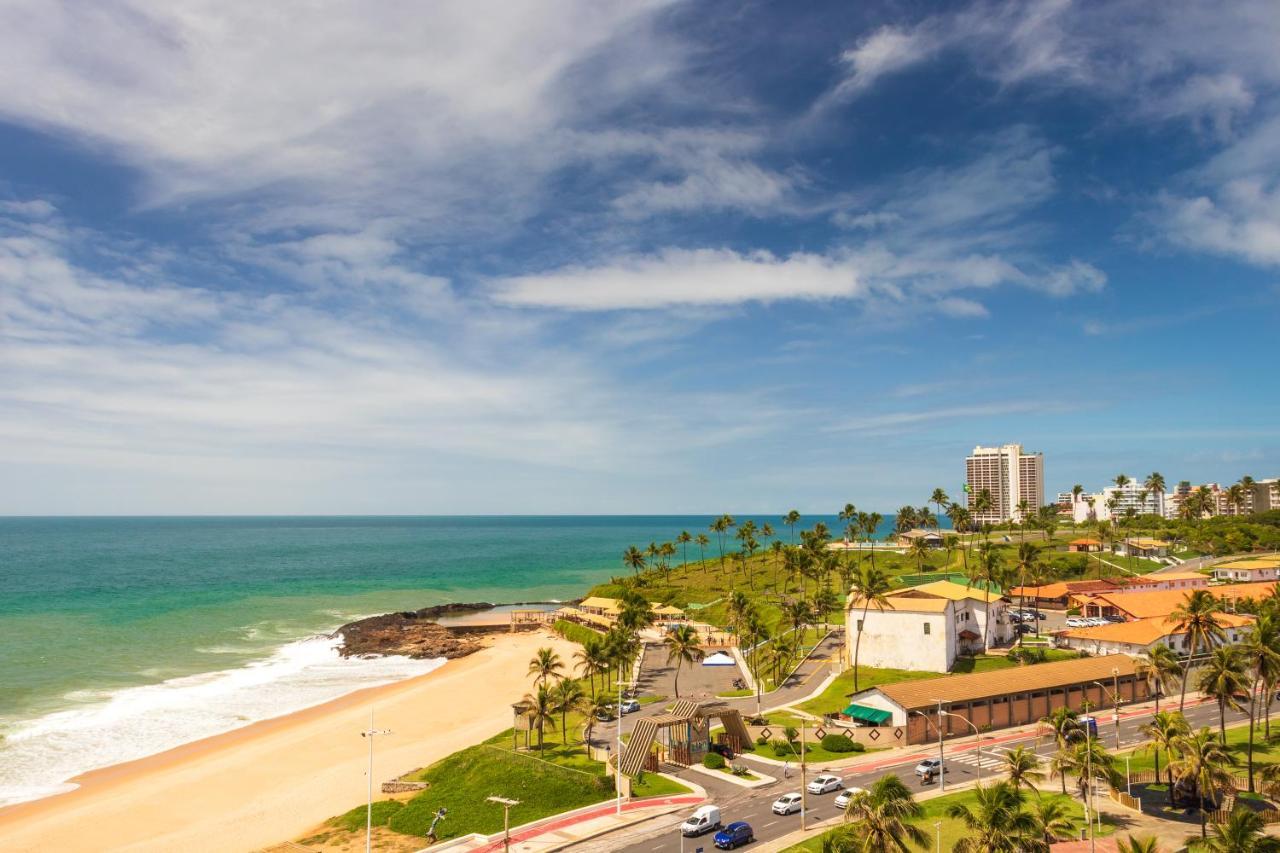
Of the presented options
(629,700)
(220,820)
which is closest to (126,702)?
(220,820)

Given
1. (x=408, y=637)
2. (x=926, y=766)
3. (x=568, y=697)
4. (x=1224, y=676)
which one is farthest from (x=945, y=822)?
(x=408, y=637)

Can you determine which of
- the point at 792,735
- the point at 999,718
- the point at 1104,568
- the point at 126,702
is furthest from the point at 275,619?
the point at 1104,568

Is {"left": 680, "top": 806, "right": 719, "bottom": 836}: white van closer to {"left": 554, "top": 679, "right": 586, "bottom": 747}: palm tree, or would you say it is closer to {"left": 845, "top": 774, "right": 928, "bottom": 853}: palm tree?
{"left": 845, "top": 774, "right": 928, "bottom": 853}: palm tree

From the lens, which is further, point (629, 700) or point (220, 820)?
point (629, 700)

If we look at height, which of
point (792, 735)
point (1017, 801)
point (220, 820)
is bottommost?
point (220, 820)

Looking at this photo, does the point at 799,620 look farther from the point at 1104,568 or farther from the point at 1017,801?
the point at 1104,568

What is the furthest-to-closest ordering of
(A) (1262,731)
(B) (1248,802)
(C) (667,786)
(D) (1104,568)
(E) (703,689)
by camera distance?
1. (D) (1104,568)
2. (E) (703,689)
3. (A) (1262,731)
4. (C) (667,786)
5. (B) (1248,802)

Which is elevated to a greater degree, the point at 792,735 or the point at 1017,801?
the point at 1017,801

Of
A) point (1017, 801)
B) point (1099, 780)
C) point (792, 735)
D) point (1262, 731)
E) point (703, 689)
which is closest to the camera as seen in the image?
point (1017, 801)
